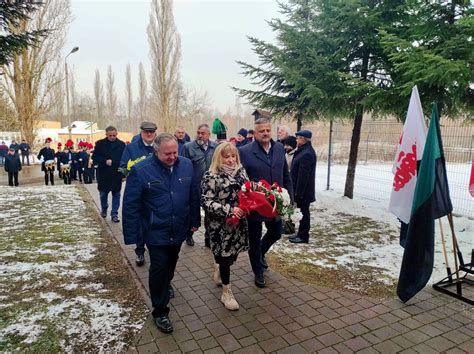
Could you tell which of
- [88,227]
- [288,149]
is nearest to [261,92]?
[288,149]

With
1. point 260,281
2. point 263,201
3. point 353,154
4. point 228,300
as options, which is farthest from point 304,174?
point 353,154

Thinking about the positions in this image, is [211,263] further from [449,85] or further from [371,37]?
[371,37]

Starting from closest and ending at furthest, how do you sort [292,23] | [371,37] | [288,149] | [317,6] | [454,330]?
[454,330] < [288,149] < [371,37] < [317,6] < [292,23]

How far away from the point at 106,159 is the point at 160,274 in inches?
184

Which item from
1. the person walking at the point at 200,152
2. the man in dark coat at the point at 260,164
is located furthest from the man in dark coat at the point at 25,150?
the man in dark coat at the point at 260,164

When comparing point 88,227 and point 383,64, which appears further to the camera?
point 383,64

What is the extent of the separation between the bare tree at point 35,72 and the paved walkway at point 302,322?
24.9 m

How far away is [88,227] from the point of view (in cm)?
705

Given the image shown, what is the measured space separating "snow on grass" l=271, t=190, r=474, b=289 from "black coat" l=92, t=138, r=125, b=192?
151 inches

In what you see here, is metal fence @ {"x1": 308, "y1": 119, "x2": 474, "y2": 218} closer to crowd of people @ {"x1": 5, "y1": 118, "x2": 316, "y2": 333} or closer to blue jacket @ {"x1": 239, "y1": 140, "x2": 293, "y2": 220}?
blue jacket @ {"x1": 239, "y1": 140, "x2": 293, "y2": 220}

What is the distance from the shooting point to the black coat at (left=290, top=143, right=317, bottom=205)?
231 inches

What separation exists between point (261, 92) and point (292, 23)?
→ 2.23 metres

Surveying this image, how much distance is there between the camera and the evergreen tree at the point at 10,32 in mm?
7031

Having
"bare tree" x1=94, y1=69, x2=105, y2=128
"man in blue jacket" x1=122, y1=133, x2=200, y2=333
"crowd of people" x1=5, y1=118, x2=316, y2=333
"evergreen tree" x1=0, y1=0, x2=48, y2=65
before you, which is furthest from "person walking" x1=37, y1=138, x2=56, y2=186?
"bare tree" x1=94, y1=69, x2=105, y2=128
